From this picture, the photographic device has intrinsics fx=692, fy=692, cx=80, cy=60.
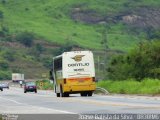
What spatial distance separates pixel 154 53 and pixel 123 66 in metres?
13.8

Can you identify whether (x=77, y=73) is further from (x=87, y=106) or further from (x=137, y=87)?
(x=87, y=106)

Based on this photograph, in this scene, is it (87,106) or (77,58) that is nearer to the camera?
(87,106)

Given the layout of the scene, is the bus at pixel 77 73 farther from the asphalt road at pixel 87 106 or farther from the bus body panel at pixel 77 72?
the asphalt road at pixel 87 106

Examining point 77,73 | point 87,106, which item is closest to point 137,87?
point 77,73

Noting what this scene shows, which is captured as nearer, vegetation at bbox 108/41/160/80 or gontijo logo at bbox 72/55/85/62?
gontijo logo at bbox 72/55/85/62

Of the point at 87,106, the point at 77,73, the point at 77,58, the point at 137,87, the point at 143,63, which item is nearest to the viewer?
the point at 87,106

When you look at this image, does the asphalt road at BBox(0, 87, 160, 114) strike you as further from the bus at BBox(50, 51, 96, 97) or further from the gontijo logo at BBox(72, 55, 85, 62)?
the gontijo logo at BBox(72, 55, 85, 62)

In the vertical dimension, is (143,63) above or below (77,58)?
above

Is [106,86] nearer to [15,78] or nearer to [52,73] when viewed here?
[52,73]

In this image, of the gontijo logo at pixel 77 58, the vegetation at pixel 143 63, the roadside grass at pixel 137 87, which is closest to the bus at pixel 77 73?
the gontijo logo at pixel 77 58

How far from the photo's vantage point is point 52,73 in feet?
188

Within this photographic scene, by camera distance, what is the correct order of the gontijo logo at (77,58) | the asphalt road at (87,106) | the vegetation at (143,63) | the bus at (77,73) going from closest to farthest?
the asphalt road at (87,106)
the bus at (77,73)
the gontijo logo at (77,58)
the vegetation at (143,63)

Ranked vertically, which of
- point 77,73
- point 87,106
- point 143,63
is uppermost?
point 143,63

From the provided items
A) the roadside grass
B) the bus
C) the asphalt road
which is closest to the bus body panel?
the bus
